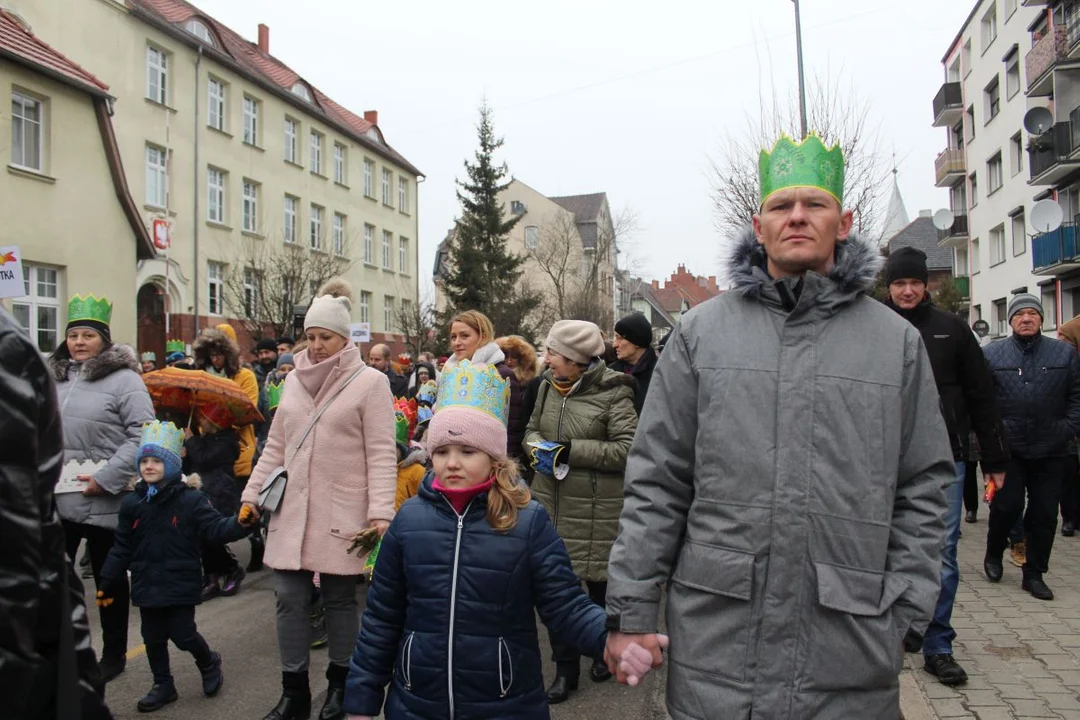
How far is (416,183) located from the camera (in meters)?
46.8

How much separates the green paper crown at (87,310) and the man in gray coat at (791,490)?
432cm

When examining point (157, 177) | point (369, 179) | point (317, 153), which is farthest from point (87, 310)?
point (369, 179)

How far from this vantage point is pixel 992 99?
111ft

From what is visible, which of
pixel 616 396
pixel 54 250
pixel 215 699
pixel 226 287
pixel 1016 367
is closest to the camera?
pixel 215 699

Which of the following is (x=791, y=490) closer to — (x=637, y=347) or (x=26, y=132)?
(x=637, y=347)

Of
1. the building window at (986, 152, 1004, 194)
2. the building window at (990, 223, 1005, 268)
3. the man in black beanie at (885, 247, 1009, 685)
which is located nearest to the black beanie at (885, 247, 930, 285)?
the man in black beanie at (885, 247, 1009, 685)

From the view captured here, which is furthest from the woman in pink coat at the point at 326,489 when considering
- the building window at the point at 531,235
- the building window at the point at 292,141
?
the building window at the point at 531,235

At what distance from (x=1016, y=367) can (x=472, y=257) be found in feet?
127

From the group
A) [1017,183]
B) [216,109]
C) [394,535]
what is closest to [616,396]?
[394,535]

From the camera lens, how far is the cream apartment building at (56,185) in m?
17.9

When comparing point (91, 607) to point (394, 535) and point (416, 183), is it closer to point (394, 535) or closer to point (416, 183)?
point (394, 535)

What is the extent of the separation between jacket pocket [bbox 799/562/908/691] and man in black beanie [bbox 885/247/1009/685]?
9.09 feet

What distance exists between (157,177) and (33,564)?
2831 cm

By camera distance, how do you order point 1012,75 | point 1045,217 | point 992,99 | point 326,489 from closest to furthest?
1. point 326,489
2. point 1045,217
3. point 1012,75
4. point 992,99
